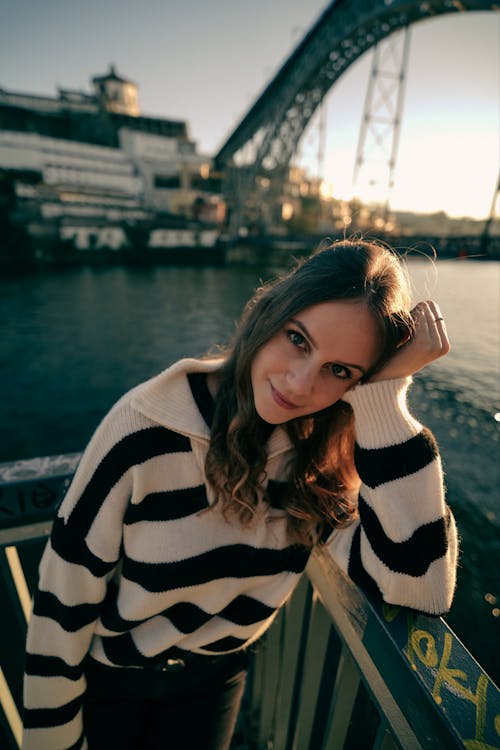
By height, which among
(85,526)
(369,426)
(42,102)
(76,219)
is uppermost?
(42,102)

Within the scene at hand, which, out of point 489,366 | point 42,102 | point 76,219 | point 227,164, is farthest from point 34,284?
point 42,102

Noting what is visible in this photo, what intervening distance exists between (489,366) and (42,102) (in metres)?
50.7

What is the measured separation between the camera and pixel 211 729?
1.25 meters

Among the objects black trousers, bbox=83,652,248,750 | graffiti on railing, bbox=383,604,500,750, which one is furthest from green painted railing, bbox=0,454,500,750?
black trousers, bbox=83,652,248,750

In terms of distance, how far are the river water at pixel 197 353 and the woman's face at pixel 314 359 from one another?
0.36m

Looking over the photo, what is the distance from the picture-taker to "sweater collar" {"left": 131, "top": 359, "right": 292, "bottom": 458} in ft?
3.10

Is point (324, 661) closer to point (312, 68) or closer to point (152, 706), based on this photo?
point (152, 706)

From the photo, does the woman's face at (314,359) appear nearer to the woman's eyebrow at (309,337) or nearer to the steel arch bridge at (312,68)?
the woman's eyebrow at (309,337)

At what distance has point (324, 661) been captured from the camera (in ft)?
3.51

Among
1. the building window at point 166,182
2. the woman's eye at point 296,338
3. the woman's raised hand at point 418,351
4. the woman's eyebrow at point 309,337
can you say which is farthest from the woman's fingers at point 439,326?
the building window at point 166,182

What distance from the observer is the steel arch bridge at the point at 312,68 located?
2027 centimetres

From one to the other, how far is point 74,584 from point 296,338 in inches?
34.6

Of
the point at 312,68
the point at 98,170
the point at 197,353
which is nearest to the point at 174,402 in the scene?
the point at 197,353

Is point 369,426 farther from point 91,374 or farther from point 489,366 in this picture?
point 91,374
